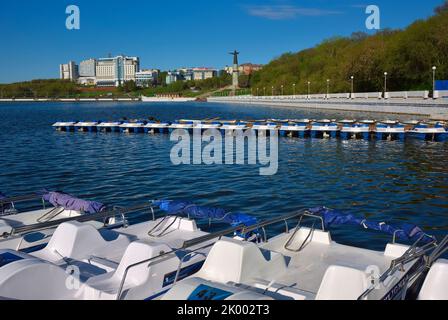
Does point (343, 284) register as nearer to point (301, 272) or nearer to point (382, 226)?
point (301, 272)

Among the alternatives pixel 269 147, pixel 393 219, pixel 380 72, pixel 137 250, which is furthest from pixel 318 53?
pixel 137 250

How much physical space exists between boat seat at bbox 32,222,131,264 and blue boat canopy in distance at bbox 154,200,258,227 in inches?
91.3

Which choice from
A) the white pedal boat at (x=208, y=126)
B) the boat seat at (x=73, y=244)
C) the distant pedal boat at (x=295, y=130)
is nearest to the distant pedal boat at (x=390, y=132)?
the distant pedal boat at (x=295, y=130)

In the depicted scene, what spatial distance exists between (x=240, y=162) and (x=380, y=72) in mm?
66387

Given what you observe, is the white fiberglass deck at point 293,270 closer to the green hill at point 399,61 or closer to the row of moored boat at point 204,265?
the row of moored boat at point 204,265

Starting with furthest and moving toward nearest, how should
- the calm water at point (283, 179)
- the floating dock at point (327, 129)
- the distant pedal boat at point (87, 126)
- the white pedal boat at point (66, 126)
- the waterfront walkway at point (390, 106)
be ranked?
the white pedal boat at point (66, 126) < the distant pedal boat at point (87, 126) < the waterfront walkway at point (390, 106) < the floating dock at point (327, 129) < the calm water at point (283, 179)

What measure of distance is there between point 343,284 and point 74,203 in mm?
8210

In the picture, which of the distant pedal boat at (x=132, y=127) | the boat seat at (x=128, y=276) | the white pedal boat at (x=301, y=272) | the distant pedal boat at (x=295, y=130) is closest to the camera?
the white pedal boat at (x=301, y=272)

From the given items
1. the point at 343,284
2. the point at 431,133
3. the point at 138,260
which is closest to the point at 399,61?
the point at 431,133

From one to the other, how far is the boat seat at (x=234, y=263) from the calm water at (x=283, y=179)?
6681mm

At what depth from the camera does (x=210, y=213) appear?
11766mm

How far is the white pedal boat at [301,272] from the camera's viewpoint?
618 centimetres

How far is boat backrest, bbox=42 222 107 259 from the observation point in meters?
9.83
